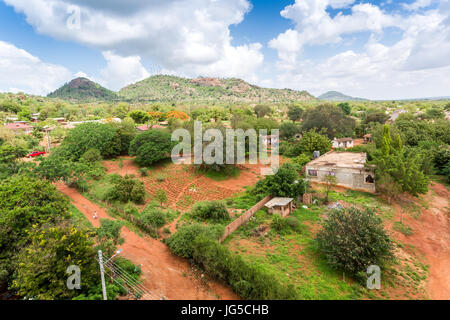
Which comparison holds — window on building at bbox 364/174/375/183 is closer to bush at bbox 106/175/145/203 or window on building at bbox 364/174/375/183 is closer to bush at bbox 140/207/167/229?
bush at bbox 140/207/167/229

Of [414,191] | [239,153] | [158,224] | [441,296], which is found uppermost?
[239,153]

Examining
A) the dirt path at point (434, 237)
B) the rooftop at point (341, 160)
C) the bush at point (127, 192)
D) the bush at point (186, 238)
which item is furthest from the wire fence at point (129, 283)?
the rooftop at point (341, 160)

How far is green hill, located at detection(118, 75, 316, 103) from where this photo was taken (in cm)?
13238

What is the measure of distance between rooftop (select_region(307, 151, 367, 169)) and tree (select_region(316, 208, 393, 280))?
12237 mm

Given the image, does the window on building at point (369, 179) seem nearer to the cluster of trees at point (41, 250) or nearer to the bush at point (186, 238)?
the bush at point (186, 238)

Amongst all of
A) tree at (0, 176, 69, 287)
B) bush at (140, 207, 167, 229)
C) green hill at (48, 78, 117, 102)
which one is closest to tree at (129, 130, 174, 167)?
bush at (140, 207, 167, 229)

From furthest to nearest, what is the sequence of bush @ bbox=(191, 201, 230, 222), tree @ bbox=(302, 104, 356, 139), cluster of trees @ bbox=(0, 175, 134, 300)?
tree @ bbox=(302, 104, 356, 139)
bush @ bbox=(191, 201, 230, 222)
cluster of trees @ bbox=(0, 175, 134, 300)

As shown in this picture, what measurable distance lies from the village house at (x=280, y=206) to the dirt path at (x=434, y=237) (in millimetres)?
6710

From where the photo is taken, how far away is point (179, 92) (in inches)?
5458

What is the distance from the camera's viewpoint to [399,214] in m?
16.6

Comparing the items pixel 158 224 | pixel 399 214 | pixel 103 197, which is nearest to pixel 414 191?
pixel 399 214

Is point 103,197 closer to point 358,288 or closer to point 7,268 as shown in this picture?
point 7,268

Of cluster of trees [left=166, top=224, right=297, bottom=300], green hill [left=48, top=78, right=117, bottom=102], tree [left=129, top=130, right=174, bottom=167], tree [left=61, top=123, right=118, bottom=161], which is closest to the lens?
cluster of trees [left=166, top=224, right=297, bottom=300]
